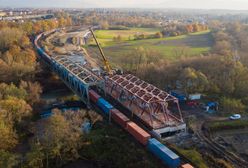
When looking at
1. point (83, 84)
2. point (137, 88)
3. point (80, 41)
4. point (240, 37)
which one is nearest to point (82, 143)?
point (137, 88)

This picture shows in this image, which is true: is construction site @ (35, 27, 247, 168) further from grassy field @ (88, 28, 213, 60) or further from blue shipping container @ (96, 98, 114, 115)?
grassy field @ (88, 28, 213, 60)

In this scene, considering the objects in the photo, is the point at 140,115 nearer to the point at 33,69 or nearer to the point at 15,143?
the point at 15,143

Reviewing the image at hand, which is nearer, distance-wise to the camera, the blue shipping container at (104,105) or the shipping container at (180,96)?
the blue shipping container at (104,105)

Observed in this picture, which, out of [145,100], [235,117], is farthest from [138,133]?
[235,117]

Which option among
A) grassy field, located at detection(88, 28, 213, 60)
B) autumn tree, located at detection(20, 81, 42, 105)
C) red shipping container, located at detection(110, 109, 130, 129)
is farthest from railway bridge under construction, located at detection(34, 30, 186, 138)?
grassy field, located at detection(88, 28, 213, 60)

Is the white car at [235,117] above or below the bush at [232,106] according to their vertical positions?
below

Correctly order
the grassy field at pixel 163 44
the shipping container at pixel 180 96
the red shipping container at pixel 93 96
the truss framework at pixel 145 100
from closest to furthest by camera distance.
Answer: the truss framework at pixel 145 100
the red shipping container at pixel 93 96
the shipping container at pixel 180 96
the grassy field at pixel 163 44

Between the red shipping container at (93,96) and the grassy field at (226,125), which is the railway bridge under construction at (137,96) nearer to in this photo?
the red shipping container at (93,96)

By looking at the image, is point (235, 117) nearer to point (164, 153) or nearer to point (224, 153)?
point (224, 153)

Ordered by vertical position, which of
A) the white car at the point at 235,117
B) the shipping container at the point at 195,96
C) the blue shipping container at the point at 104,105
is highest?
the blue shipping container at the point at 104,105

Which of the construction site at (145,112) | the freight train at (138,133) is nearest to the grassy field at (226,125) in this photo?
the construction site at (145,112)
